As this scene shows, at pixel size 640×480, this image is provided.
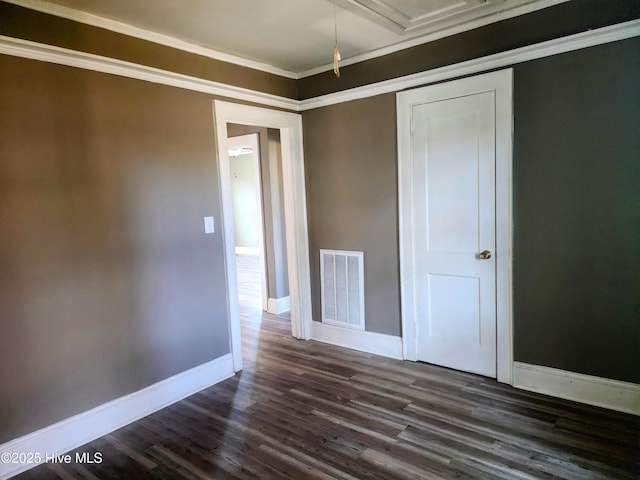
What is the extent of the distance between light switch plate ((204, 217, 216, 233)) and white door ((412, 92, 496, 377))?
1.68 meters

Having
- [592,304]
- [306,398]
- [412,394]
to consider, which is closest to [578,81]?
[592,304]

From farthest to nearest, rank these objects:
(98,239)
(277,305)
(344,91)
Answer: (277,305) < (344,91) < (98,239)

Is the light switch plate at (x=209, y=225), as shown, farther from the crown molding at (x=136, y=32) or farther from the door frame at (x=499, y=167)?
the door frame at (x=499, y=167)

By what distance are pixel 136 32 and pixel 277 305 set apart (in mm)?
3419

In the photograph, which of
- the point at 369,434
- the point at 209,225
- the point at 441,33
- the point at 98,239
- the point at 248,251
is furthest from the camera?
the point at 248,251

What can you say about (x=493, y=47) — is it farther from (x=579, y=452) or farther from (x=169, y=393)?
(x=169, y=393)

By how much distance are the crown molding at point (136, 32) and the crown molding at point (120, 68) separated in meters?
0.20

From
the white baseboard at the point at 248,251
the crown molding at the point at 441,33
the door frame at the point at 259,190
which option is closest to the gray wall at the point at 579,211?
the crown molding at the point at 441,33

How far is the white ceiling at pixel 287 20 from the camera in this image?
2.43 metres

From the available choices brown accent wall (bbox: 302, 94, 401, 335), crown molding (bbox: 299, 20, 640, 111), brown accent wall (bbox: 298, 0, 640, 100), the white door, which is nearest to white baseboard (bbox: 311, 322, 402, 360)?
brown accent wall (bbox: 302, 94, 401, 335)

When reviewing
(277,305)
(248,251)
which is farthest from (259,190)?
(248,251)

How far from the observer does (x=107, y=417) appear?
2.59 m

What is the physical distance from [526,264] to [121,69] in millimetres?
3086

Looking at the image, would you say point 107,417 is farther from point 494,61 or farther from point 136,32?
point 494,61
